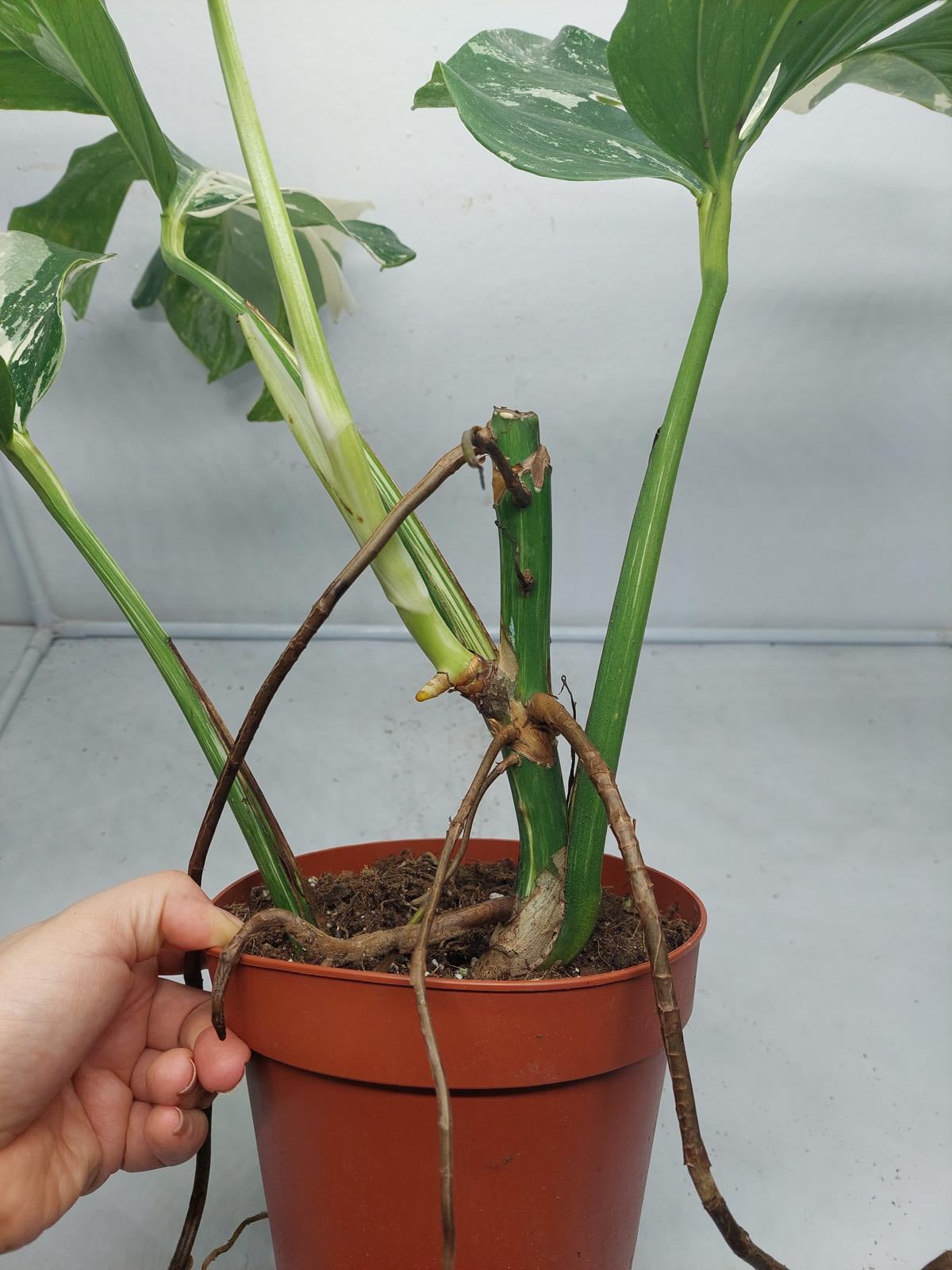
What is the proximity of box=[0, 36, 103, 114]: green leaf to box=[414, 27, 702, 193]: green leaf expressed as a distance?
8.9 inches

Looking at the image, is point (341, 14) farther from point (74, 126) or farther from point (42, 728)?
point (42, 728)

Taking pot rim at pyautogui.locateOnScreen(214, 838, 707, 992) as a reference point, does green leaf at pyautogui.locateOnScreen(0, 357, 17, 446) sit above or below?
above

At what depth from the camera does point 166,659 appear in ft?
1.76

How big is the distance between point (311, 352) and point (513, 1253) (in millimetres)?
463

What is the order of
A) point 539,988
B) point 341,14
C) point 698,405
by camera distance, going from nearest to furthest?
1. point 539,988
2. point 341,14
3. point 698,405

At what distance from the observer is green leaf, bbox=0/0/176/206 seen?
1.56 ft

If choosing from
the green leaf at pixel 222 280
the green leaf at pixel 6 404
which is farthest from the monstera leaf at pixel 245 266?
the green leaf at pixel 6 404

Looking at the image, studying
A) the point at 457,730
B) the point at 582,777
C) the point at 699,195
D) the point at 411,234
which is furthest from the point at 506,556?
the point at 411,234

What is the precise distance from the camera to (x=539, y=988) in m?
0.43

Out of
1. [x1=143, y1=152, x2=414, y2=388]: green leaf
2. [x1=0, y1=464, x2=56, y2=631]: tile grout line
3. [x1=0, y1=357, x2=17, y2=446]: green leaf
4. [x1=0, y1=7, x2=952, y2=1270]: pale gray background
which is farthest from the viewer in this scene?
[x1=0, y1=464, x2=56, y2=631]: tile grout line

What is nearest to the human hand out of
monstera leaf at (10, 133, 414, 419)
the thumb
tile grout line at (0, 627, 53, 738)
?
the thumb

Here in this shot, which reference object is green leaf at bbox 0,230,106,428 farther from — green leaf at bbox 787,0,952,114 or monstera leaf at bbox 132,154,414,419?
green leaf at bbox 787,0,952,114

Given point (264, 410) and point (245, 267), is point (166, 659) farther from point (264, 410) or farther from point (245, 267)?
point (245, 267)

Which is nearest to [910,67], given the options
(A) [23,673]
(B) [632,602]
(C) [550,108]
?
(C) [550,108]
